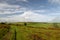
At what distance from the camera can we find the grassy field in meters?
3.65

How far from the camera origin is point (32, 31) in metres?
3.72

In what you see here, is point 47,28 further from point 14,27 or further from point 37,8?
point 14,27

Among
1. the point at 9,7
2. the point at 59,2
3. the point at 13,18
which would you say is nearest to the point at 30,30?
the point at 13,18

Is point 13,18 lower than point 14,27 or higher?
higher

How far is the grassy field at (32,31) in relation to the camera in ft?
12.0

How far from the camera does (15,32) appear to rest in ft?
12.5

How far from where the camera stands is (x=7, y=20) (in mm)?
3859

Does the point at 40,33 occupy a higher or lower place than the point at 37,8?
lower

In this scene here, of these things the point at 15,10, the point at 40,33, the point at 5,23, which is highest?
the point at 15,10

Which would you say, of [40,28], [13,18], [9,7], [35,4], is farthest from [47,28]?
[9,7]

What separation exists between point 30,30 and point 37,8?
0.67 meters

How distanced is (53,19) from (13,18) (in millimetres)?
1168

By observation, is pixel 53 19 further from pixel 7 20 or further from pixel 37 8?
pixel 7 20

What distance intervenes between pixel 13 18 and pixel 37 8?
77 cm
